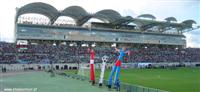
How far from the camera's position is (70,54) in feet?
312

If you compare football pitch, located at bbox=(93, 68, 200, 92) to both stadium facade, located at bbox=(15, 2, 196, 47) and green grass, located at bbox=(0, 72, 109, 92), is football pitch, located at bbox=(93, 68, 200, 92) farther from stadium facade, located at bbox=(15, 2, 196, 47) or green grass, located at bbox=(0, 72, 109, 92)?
stadium facade, located at bbox=(15, 2, 196, 47)

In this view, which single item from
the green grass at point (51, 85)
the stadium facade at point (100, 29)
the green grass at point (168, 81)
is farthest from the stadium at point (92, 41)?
the green grass at point (51, 85)

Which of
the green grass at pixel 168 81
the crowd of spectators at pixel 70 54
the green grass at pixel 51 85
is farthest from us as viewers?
the crowd of spectators at pixel 70 54

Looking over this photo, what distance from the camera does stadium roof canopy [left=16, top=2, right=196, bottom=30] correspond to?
319 feet

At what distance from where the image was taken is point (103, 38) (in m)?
110

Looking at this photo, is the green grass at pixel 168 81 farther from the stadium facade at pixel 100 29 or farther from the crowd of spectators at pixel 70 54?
the stadium facade at pixel 100 29

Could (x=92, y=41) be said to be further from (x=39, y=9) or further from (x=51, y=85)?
(x=51, y=85)

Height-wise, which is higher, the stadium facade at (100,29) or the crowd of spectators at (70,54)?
the stadium facade at (100,29)

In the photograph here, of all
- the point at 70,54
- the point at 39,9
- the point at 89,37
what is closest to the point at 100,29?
the point at 89,37

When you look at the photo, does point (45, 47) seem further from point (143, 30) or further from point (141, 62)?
point (143, 30)

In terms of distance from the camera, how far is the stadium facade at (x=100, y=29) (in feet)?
322

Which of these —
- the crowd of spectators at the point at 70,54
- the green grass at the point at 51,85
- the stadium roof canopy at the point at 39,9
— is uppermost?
the stadium roof canopy at the point at 39,9

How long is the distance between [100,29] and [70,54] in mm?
18324

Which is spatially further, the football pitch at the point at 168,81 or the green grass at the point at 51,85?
the football pitch at the point at 168,81
